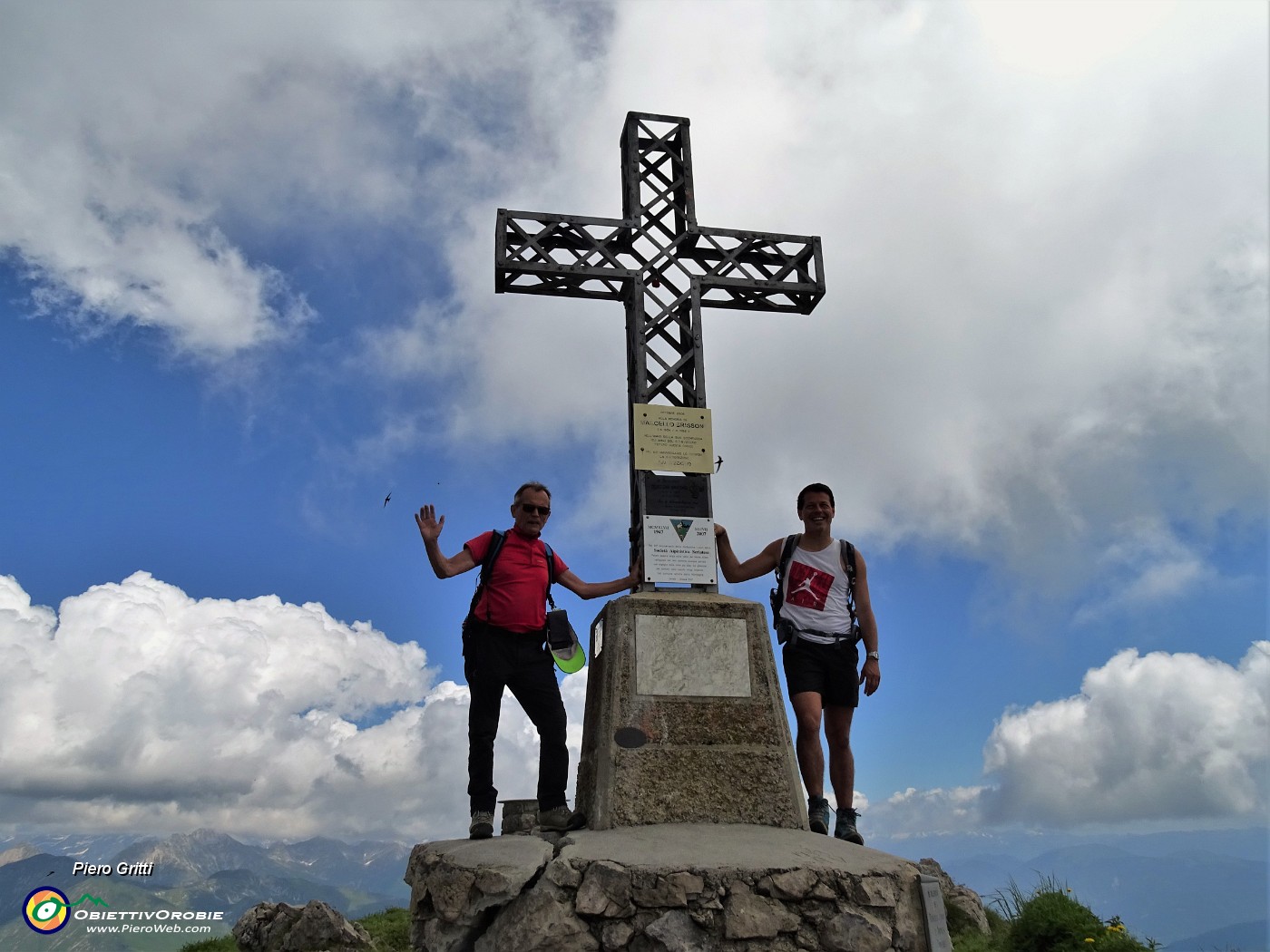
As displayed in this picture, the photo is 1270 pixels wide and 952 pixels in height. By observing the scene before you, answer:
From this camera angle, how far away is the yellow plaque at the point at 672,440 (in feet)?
22.8

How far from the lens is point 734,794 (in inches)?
215

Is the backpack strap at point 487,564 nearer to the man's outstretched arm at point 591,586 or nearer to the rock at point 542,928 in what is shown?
the man's outstretched arm at point 591,586

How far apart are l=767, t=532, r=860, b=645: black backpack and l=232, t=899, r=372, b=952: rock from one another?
4.61 metres

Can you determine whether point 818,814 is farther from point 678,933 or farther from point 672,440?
point 672,440

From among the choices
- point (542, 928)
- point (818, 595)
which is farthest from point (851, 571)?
point (542, 928)

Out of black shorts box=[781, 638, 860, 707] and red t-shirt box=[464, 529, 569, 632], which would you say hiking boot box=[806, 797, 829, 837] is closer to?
black shorts box=[781, 638, 860, 707]

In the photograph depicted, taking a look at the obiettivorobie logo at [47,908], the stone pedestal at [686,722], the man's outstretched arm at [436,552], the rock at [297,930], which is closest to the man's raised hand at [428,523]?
the man's outstretched arm at [436,552]

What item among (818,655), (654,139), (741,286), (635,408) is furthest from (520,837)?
(654,139)

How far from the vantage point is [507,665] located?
17.7 ft

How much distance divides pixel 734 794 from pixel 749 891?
117 centimetres

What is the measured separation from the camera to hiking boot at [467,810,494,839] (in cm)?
513

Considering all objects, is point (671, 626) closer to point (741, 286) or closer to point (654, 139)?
point (741, 286)

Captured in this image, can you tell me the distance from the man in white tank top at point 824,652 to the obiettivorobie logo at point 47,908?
273 inches

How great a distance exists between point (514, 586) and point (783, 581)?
6.66 ft
